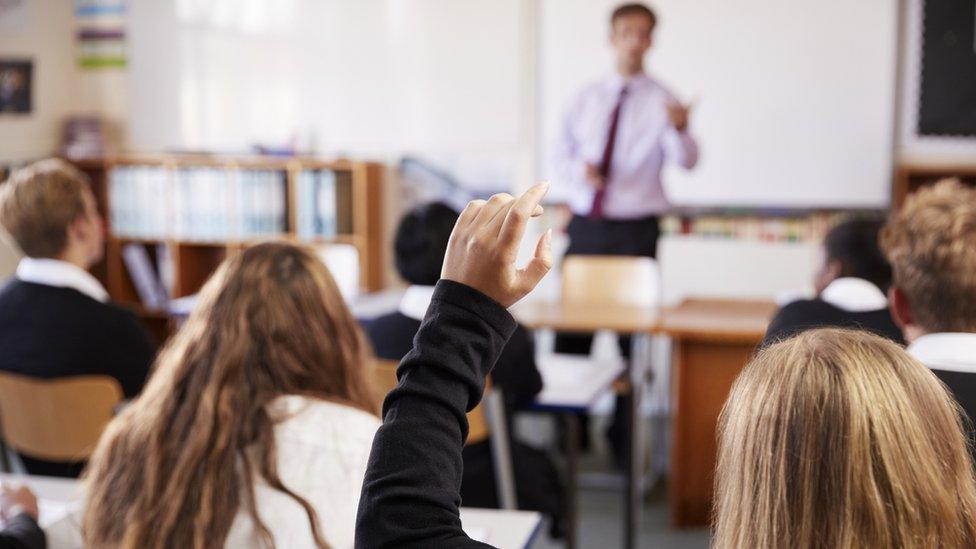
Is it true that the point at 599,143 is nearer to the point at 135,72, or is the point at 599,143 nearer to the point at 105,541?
the point at 135,72

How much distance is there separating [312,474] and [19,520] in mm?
449

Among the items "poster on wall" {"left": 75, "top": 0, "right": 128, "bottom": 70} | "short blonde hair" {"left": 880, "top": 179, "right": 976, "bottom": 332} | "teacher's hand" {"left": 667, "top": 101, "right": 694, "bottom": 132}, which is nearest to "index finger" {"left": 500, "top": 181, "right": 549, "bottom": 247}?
"short blonde hair" {"left": 880, "top": 179, "right": 976, "bottom": 332}

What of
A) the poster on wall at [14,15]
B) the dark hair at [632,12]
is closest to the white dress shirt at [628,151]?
the dark hair at [632,12]

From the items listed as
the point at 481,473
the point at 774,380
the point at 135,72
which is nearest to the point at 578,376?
the point at 481,473

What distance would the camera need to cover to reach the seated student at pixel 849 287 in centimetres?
238

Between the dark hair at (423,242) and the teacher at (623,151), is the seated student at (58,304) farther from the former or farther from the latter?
the teacher at (623,151)

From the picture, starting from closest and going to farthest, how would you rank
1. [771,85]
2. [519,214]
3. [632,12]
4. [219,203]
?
[519,214], [632,12], [771,85], [219,203]

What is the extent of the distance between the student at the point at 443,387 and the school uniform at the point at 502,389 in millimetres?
1797

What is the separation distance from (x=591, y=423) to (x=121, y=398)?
9.44 ft

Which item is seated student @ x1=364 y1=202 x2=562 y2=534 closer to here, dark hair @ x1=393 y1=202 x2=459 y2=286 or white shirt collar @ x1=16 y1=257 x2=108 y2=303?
dark hair @ x1=393 y1=202 x2=459 y2=286

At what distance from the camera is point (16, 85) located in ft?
17.9

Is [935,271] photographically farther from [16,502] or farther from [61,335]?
[61,335]

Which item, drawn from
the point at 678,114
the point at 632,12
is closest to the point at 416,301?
the point at 678,114

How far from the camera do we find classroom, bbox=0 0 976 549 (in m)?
0.73
